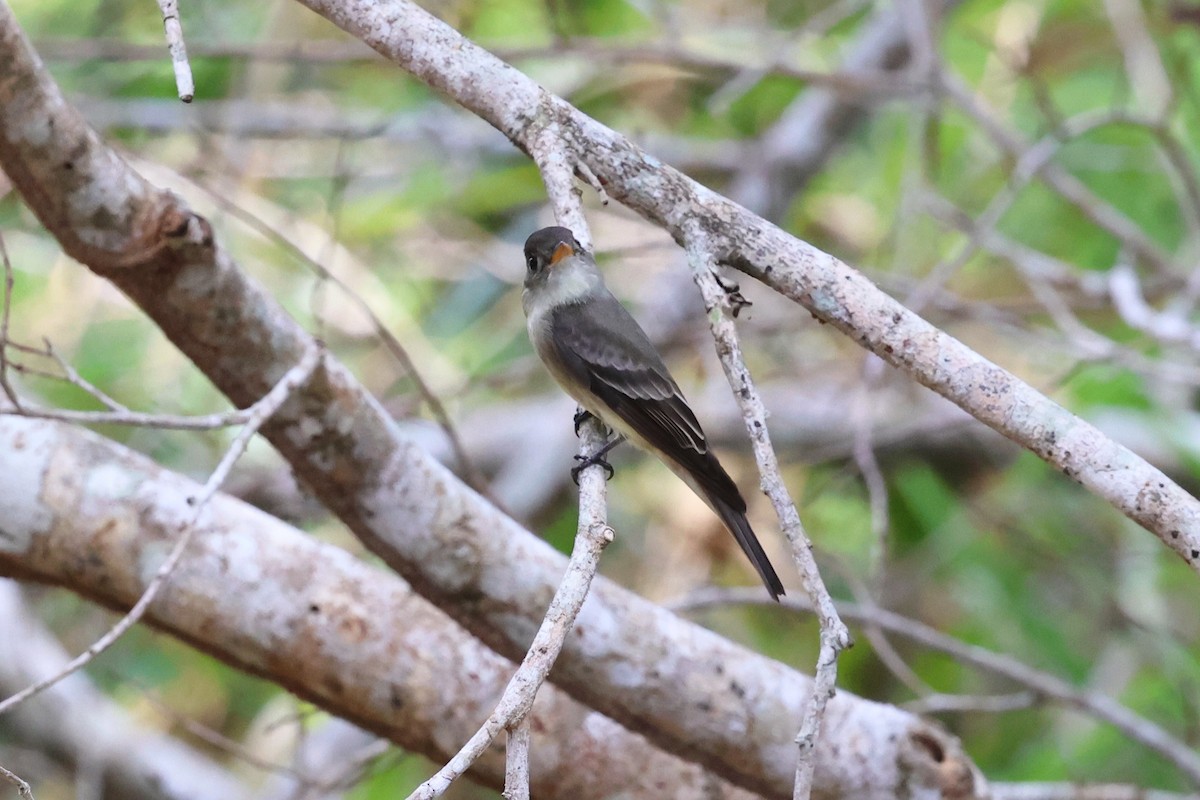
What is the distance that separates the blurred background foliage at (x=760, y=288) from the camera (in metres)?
4.83

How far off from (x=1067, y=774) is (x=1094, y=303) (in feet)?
5.93

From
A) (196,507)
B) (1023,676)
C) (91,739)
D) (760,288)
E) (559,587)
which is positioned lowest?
(559,587)

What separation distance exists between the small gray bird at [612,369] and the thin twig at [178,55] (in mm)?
1223

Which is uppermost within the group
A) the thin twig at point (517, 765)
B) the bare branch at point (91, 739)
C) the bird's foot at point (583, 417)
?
the bird's foot at point (583, 417)

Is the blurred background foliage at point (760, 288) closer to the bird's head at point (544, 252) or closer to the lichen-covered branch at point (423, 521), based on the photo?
the bird's head at point (544, 252)

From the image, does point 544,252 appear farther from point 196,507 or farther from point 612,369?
point 196,507

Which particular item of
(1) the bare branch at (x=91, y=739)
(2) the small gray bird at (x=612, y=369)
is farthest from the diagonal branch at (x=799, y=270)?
(1) the bare branch at (x=91, y=739)

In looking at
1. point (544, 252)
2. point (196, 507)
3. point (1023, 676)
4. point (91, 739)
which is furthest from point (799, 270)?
point (91, 739)

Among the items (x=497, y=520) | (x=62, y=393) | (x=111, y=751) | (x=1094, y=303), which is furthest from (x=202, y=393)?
(x=1094, y=303)

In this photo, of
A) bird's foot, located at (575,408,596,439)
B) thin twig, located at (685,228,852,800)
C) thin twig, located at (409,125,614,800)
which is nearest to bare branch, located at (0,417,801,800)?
bird's foot, located at (575,408,596,439)

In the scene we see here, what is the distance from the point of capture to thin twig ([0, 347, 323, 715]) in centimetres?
190

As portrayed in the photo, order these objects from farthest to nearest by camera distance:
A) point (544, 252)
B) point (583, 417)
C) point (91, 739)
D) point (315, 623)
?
point (91, 739) < point (544, 252) < point (583, 417) < point (315, 623)

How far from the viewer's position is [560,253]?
3262mm

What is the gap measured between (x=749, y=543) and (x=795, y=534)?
1.02 metres
